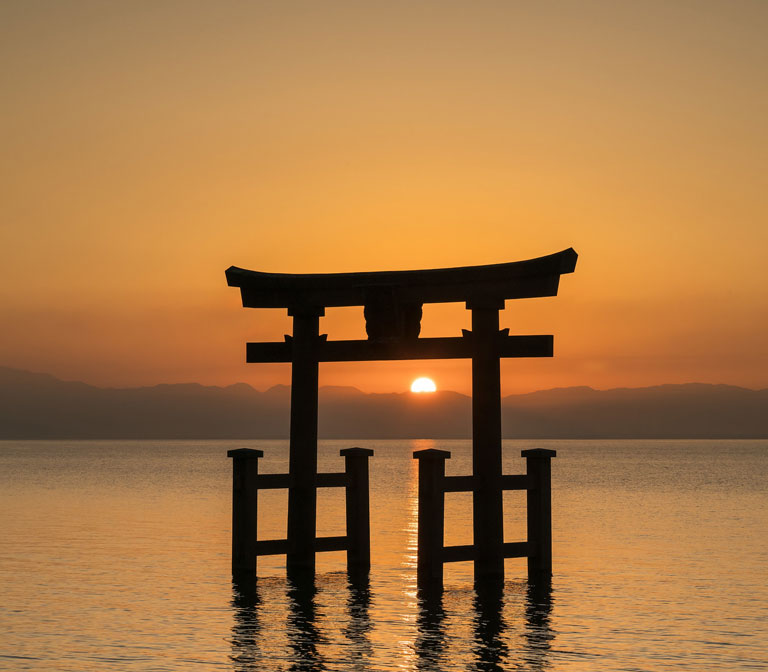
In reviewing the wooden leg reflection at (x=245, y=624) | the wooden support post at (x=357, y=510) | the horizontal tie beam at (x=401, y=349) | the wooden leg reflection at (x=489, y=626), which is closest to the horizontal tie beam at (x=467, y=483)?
the wooden leg reflection at (x=489, y=626)

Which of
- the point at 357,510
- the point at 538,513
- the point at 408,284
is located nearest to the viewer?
the point at 538,513

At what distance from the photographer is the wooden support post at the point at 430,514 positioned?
17562mm

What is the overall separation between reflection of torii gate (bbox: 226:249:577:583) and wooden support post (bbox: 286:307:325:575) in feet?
0.06

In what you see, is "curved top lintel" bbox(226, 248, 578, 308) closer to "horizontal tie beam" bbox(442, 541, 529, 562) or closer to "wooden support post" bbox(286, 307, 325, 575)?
"wooden support post" bbox(286, 307, 325, 575)

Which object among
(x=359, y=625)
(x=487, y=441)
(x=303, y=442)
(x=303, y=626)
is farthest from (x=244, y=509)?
(x=487, y=441)

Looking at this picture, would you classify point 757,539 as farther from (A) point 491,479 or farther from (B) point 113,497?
(B) point 113,497

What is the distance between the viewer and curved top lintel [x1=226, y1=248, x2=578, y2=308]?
58.7ft

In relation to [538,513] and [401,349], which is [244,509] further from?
[538,513]

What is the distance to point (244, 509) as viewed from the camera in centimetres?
1852

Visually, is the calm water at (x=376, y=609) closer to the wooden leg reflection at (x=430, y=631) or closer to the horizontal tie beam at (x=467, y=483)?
the wooden leg reflection at (x=430, y=631)

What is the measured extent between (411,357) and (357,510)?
2908mm

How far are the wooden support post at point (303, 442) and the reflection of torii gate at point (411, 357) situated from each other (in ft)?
0.06

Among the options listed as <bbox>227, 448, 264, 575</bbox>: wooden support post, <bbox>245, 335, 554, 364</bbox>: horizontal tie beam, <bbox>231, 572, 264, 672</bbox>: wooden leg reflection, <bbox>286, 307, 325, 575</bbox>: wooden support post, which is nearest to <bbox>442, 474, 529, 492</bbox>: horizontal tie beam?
<bbox>245, 335, 554, 364</bbox>: horizontal tie beam

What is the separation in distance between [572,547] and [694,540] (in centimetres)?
528
